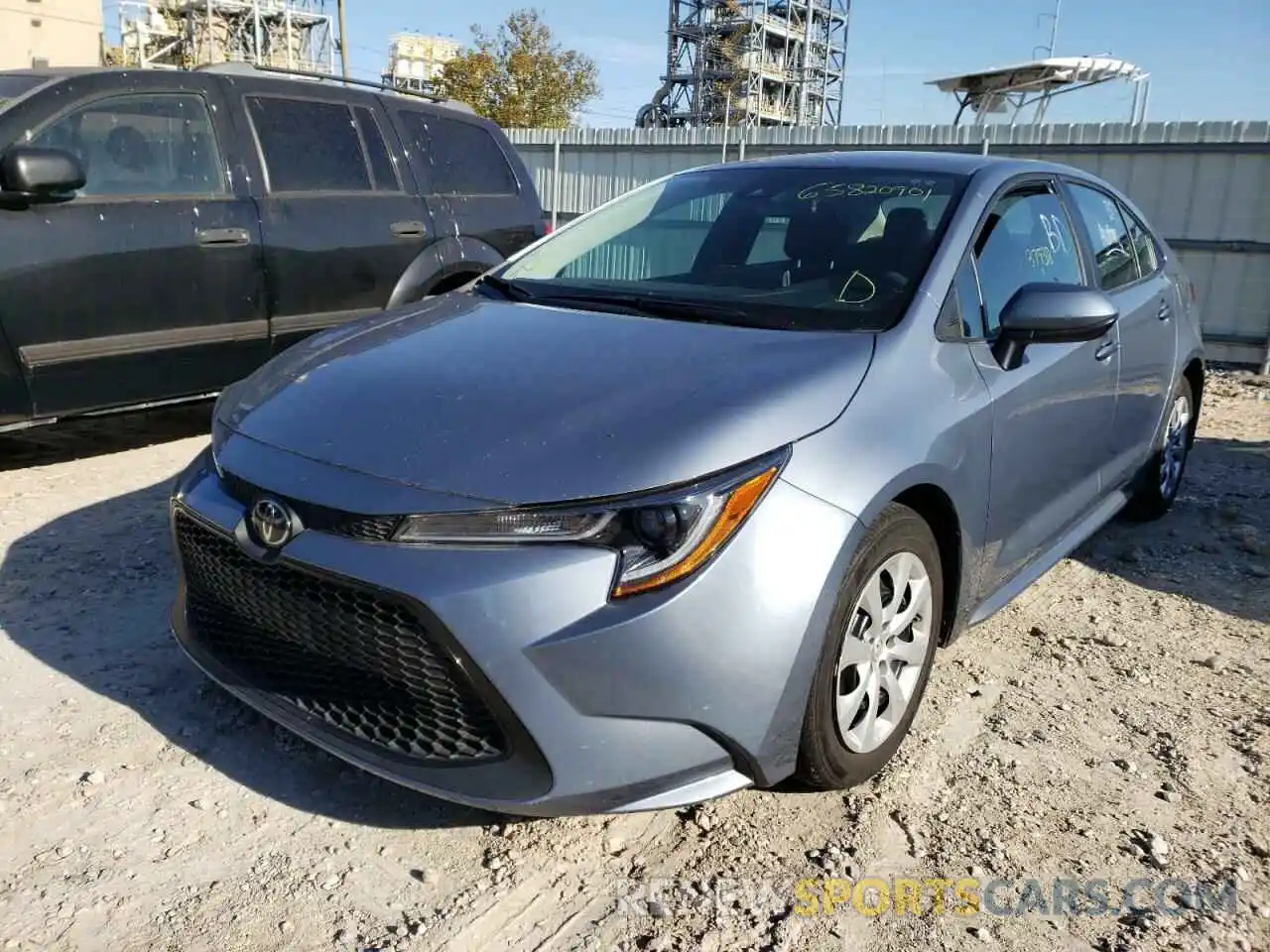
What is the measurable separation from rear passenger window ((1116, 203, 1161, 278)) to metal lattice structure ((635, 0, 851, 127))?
3920cm

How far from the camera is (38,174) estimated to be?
418 cm

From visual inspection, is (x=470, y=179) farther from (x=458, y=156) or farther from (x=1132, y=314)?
(x=1132, y=314)

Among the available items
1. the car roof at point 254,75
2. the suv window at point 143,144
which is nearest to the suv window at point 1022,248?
the suv window at point 143,144

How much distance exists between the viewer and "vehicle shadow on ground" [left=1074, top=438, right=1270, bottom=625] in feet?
13.4

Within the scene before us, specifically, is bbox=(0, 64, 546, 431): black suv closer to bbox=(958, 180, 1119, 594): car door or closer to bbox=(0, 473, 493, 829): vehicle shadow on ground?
bbox=(0, 473, 493, 829): vehicle shadow on ground

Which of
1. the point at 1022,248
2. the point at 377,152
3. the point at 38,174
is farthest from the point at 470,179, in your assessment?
the point at 1022,248

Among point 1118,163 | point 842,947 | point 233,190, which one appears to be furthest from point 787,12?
point 842,947

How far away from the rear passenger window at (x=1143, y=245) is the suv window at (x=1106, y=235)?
0.21ft

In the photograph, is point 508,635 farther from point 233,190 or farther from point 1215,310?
point 1215,310

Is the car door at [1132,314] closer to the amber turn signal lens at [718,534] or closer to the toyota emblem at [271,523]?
the amber turn signal lens at [718,534]

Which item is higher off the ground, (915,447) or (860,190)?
(860,190)

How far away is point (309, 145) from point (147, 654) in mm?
3318

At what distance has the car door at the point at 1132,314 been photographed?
3889 mm

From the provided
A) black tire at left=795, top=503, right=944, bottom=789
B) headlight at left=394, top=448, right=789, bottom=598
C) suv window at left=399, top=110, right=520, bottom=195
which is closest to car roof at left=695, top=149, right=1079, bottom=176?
black tire at left=795, top=503, right=944, bottom=789
